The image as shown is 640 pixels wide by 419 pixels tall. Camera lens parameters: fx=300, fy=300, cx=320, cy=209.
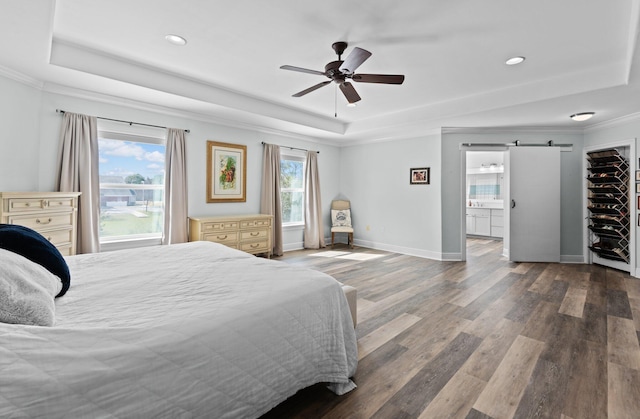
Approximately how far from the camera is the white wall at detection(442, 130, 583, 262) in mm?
5293

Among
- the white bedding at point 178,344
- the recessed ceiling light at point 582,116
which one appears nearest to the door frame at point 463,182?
the recessed ceiling light at point 582,116

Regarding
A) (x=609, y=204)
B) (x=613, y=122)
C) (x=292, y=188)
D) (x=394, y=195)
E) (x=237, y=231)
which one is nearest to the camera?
(x=613, y=122)

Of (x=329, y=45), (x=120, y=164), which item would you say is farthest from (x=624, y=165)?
(x=120, y=164)

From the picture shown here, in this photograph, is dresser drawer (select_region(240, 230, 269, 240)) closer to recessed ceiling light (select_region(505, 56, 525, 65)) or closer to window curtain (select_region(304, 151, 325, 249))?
window curtain (select_region(304, 151, 325, 249))

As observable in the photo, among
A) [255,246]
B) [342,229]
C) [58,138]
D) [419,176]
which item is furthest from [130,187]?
[419,176]

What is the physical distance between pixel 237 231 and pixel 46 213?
2409 mm

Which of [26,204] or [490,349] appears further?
[26,204]

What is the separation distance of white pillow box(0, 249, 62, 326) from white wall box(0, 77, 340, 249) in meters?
2.62

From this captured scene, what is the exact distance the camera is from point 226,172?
519 cm

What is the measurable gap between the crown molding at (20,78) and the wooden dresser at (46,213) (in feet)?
4.31

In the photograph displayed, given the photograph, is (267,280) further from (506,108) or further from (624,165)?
(624,165)

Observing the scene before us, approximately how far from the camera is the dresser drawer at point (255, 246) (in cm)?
504

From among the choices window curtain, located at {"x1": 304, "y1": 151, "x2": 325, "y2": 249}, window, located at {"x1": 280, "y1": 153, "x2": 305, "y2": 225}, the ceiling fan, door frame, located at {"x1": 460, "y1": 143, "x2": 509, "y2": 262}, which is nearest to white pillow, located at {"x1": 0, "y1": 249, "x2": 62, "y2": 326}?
the ceiling fan

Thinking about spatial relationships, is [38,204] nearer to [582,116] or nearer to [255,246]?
[255,246]
